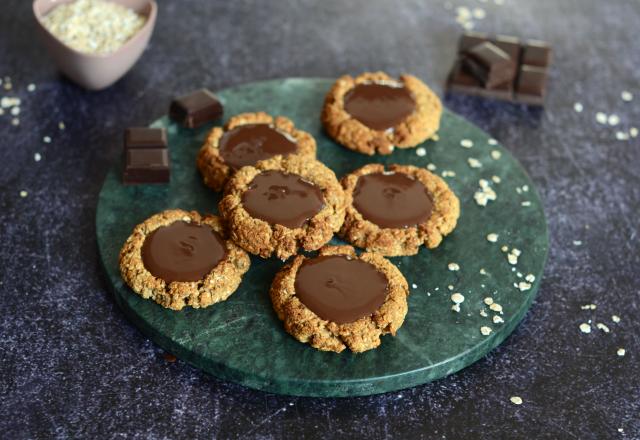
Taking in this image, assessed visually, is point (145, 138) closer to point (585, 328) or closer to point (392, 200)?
point (392, 200)

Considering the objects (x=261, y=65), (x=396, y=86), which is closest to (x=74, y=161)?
(x=261, y=65)

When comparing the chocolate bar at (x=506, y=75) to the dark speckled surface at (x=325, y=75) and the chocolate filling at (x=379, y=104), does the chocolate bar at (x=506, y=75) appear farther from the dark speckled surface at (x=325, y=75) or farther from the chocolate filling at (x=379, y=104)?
the chocolate filling at (x=379, y=104)

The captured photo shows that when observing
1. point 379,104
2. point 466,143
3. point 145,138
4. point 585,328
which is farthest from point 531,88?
point 145,138

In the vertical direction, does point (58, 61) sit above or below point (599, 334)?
above

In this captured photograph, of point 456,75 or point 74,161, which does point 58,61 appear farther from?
point 456,75

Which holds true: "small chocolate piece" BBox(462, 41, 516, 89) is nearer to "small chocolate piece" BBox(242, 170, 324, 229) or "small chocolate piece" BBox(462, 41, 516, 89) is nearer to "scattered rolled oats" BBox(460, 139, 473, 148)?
"scattered rolled oats" BBox(460, 139, 473, 148)

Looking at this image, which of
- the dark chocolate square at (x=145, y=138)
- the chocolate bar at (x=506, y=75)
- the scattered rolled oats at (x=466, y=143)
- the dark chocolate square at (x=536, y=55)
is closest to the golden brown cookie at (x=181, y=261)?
the dark chocolate square at (x=145, y=138)

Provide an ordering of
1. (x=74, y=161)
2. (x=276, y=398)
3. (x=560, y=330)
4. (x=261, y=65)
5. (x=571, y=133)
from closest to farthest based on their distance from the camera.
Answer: (x=276, y=398), (x=560, y=330), (x=74, y=161), (x=571, y=133), (x=261, y=65)
